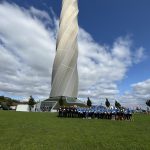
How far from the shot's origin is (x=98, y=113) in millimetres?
38719

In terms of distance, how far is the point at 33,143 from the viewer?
12.2 metres

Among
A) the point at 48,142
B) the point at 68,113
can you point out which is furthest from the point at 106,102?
the point at 48,142

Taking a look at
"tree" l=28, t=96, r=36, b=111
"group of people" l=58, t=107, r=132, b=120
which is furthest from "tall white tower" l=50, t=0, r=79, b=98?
"group of people" l=58, t=107, r=132, b=120

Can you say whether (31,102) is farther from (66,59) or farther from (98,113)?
(98,113)

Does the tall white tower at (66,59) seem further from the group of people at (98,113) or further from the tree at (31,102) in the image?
the group of people at (98,113)

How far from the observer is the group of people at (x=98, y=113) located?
118ft

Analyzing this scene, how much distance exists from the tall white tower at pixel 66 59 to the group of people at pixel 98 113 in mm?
54419

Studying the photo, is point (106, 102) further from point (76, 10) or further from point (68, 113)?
point (68, 113)

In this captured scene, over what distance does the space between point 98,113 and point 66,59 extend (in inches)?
2329

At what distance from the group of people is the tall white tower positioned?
54.4 meters

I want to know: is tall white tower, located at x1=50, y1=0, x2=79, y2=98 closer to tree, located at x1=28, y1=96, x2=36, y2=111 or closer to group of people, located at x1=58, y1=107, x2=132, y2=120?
tree, located at x1=28, y1=96, x2=36, y2=111

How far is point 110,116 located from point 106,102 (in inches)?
3179

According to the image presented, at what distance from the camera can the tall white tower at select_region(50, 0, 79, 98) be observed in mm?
96625

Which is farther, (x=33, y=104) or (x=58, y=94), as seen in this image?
(x=33, y=104)
